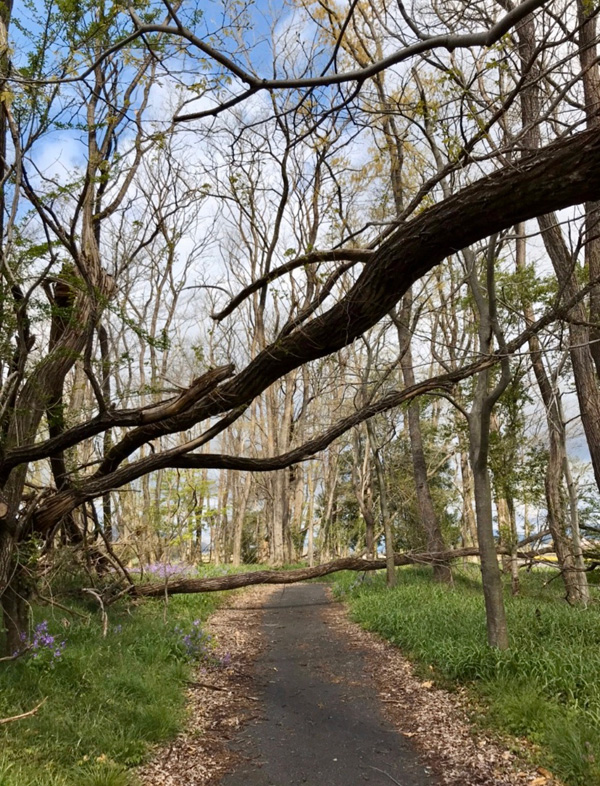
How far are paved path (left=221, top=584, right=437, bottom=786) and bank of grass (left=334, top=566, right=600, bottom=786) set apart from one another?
745mm

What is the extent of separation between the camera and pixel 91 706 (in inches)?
164

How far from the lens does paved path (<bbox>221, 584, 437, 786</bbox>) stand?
3.64 metres

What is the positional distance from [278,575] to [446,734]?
6.91 metres

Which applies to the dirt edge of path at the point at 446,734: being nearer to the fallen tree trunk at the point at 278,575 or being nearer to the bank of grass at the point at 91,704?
the bank of grass at the point at 91,704

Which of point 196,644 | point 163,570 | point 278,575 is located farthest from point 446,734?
point 163,570

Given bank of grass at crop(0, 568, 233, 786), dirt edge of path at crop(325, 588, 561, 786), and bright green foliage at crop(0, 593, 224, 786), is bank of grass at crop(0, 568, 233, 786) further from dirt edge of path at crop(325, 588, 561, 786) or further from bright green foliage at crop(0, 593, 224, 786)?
dirt edge of path at crop(325, 588, 561, 786)

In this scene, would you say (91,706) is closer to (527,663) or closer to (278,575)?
(527,663)

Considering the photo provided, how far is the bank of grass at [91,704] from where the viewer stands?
10.8ft

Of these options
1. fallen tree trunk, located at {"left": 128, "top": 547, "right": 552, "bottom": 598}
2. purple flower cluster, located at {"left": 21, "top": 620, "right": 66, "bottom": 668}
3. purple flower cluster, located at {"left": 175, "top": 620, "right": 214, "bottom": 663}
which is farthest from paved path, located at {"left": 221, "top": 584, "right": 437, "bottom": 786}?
fallen tree trunk, located at {"left": 128, "top": 547, "right": 552, "bottom": 598}

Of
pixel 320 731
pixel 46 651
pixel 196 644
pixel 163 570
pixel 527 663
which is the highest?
pixel 163 570

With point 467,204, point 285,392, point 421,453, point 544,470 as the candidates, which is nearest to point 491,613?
point 467,204

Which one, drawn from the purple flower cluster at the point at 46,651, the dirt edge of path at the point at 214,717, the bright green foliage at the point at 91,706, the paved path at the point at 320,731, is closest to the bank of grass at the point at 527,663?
the paved path at the point at 320,731

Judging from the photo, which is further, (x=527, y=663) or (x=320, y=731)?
(x=527, y=663)

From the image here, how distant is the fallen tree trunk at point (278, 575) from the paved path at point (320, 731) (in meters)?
2.49
